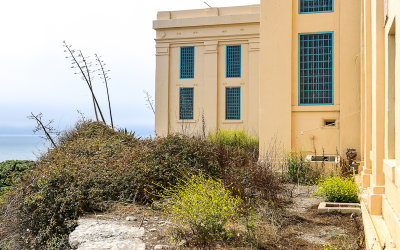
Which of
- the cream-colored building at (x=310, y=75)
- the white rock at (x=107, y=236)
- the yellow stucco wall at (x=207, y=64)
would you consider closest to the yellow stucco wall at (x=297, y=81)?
the cream-colored building at (x=310, y=75)

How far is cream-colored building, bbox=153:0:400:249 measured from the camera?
5.78 meters

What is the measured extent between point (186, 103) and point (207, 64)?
7.46 ft

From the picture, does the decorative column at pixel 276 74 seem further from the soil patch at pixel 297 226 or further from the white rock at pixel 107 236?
the white rock at pixel 107 236

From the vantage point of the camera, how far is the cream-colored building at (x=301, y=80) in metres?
5.78

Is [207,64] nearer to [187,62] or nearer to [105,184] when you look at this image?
[187,62]

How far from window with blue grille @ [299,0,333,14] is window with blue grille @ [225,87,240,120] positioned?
768cm

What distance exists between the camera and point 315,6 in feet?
43.6

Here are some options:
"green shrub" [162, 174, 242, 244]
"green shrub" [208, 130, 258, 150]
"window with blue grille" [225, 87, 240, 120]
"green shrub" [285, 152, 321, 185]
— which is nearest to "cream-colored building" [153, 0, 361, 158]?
"green shrub" [285, 152, 321, 185]

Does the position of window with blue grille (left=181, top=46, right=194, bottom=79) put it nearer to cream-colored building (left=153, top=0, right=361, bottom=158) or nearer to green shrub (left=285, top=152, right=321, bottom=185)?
cream-colored building (left=153, top=0, right=361, bottom=158)

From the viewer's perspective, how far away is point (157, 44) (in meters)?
21.8

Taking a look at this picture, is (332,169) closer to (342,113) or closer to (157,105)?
(342,113)

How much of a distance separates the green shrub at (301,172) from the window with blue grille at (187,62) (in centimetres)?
1065

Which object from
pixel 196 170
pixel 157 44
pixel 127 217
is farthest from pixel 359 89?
pixel 157 44

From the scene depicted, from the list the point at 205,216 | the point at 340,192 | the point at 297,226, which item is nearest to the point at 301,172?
the point at 340,192
